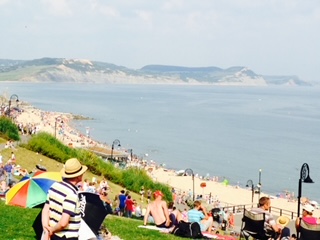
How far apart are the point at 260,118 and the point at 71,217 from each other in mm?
109290

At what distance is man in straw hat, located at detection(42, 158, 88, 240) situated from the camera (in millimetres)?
4703

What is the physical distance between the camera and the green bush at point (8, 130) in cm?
2627

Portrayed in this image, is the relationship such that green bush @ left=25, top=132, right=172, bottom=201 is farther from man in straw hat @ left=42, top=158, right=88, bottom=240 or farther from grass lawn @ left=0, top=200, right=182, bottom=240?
man in straw hat @ left=42, top=158, right=88, bottom=240

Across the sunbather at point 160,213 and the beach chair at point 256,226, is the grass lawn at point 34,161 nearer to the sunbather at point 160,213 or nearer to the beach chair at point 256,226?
the sunbather at point 160,213

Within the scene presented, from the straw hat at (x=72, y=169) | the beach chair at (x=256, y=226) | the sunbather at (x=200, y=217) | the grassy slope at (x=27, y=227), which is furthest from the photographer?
the sunbather at (x=200, y=217)

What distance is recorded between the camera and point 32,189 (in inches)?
370

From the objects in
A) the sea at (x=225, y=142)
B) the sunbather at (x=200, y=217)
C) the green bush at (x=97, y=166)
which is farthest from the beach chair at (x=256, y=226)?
the sea at (x=225, y=142)

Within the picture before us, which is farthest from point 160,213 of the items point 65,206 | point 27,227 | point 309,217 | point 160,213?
point 65,206

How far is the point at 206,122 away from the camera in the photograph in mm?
100375

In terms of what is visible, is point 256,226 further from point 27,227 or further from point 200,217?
point 27,227

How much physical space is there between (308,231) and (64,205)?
4.84m

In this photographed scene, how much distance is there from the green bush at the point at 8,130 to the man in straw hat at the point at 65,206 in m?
22.1

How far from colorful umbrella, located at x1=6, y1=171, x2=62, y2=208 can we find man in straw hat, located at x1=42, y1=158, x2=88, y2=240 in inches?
165

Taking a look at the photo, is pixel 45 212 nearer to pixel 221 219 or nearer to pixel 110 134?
pixel 221 219
